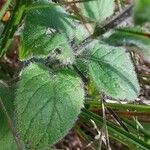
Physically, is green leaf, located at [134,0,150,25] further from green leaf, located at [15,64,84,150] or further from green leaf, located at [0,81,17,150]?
green leaf, located at [0,81,17,150]

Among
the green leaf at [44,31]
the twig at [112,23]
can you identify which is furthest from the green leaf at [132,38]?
the green leaf at [44,31]

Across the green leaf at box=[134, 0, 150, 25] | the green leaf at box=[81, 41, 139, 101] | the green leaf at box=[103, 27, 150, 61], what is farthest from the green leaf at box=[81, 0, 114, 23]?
the green leaf at box=[134, 0, 150, 25]

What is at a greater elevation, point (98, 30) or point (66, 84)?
point (98, 30)

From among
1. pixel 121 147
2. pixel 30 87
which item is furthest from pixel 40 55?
pixel 121 147

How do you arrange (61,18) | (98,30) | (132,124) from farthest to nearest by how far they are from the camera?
1. (132,124)
2. (61,18)
3. (98,30)

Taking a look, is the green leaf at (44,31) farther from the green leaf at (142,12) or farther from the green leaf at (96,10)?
the green leaf at (142,12)

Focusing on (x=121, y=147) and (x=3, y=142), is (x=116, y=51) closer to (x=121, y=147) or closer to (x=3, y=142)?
(x=3, y=142)
